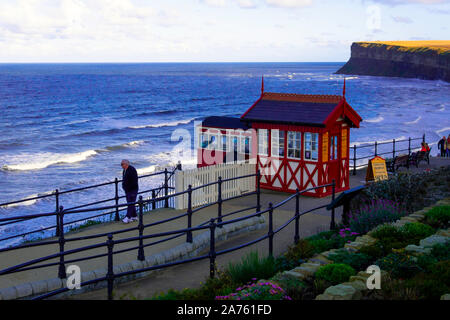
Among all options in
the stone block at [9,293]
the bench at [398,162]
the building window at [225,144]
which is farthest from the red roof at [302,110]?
the stone block at [9,293]

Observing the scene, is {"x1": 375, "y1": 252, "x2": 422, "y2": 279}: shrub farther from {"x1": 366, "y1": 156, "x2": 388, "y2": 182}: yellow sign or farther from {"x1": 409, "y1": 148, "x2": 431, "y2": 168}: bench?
{"x1": 409, "y1": 148, "x2": 431, "y2": 168}: bench

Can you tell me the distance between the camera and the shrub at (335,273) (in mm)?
7402

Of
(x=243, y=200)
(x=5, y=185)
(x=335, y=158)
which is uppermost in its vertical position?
(x=335, y=158)

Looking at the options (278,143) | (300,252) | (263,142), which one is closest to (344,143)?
(278,143)

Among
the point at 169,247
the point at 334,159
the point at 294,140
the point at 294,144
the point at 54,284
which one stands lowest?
the point at 169,247

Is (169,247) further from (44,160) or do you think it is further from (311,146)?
(44,160)

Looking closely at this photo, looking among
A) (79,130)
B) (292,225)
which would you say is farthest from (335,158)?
(79,130)

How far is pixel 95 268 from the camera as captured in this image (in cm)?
973

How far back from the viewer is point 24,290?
8.32m

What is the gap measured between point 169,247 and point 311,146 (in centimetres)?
708

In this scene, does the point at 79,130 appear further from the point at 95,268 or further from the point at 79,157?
the point at 95,268

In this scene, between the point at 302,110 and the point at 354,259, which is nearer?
the point at 354,259
